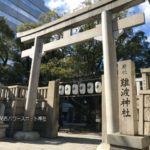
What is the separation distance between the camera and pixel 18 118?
425 inches

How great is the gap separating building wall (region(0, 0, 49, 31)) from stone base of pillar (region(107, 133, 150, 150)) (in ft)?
139

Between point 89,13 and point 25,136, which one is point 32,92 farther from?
point 89,13

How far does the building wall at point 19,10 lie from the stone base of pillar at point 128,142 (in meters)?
42.2

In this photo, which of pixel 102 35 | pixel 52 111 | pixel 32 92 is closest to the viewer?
pixel 102 35

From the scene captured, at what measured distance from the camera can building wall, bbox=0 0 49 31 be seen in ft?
149

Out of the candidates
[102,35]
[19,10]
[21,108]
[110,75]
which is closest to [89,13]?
[102,35]

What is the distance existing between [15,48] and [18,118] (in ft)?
34.3

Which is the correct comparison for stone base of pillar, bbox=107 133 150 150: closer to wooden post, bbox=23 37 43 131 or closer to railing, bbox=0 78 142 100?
wooden post, bbox=23 37 43 131

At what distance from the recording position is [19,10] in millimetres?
50250

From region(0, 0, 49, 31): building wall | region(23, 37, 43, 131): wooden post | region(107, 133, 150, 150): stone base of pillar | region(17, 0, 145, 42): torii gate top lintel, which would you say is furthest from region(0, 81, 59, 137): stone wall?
region(0, 0, 49, 31): building wall

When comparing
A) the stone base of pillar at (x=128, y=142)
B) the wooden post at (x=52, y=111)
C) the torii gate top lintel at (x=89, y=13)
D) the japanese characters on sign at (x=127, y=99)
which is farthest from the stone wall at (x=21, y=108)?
the stone base of pillar at (x=128, y=142)

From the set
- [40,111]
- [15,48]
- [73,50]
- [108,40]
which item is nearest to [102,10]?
[108,40]

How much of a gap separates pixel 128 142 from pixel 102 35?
459 centimetres

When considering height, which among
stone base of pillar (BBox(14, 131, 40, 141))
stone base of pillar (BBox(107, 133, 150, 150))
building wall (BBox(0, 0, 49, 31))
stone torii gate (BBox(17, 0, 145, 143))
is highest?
building wall (BBox(0, 0, 49, 31))
